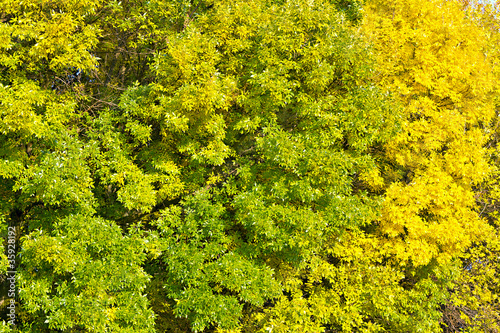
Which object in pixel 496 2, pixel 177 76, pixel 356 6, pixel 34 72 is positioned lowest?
pixel 34 72

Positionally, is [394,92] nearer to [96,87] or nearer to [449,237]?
[449,237]

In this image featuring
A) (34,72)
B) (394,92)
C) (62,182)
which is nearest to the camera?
(62,182)

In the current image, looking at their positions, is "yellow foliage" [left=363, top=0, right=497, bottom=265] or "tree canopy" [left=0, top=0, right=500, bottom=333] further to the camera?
"yellow foliage" [left=363, top=0, right=497, bottom=265]

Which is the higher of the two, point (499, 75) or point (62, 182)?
point (499, 75)

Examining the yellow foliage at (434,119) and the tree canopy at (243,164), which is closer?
the tree canopy at (243,164)

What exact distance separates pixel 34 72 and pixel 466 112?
610 inches

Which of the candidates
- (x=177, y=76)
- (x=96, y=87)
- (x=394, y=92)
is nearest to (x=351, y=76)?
(x=394, y=92)

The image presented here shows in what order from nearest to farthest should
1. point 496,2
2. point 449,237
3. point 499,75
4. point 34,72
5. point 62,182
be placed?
1. point 62,182
2. point 34,72
3. point 449,237
4. point 499,75
5. point 496,2

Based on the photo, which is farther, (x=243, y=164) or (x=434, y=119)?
(x=434, y=119)

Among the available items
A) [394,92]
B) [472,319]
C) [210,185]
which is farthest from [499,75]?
[210,185]

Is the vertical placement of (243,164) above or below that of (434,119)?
below

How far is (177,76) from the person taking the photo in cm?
1522

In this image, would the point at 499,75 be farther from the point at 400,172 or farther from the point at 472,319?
the point at 472,319

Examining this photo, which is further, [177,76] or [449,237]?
[449,237]
